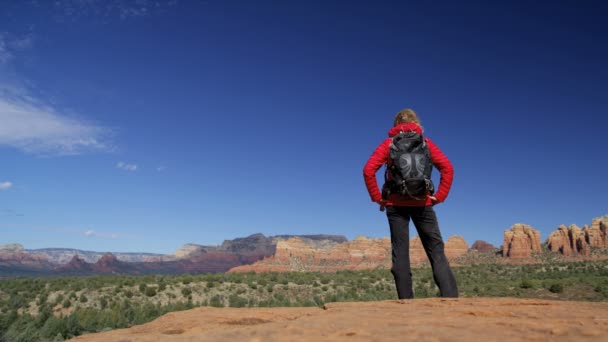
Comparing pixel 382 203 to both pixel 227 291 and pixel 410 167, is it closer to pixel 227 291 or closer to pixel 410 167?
pixel 410 167

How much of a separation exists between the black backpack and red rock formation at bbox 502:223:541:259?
4027 inches

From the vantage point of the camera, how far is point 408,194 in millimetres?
5109

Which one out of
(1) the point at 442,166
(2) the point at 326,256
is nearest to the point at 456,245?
(2) the point at 326,256

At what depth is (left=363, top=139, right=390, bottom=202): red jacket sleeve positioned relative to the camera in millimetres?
5422

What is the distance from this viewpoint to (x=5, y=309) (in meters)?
20.7

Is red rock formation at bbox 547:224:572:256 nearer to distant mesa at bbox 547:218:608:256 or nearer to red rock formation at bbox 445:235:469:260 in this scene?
distant mesa at bbox 547:218:608:256

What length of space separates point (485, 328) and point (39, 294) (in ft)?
94.3

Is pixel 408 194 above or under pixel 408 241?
above

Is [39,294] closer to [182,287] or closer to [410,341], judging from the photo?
[182,287]

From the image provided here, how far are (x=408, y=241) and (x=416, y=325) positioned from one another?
8.11 feet

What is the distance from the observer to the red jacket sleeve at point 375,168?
5.42 metres

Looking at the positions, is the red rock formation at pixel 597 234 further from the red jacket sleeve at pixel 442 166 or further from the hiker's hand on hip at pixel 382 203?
the hiker's hand on hip at pixel 382 203

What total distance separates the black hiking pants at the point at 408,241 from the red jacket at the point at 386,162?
14 cm

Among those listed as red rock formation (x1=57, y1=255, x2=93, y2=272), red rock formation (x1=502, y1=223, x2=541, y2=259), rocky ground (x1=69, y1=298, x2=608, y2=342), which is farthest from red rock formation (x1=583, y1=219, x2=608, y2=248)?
red rock formation (x1=57, y1=255, x2=93, y2=272)
